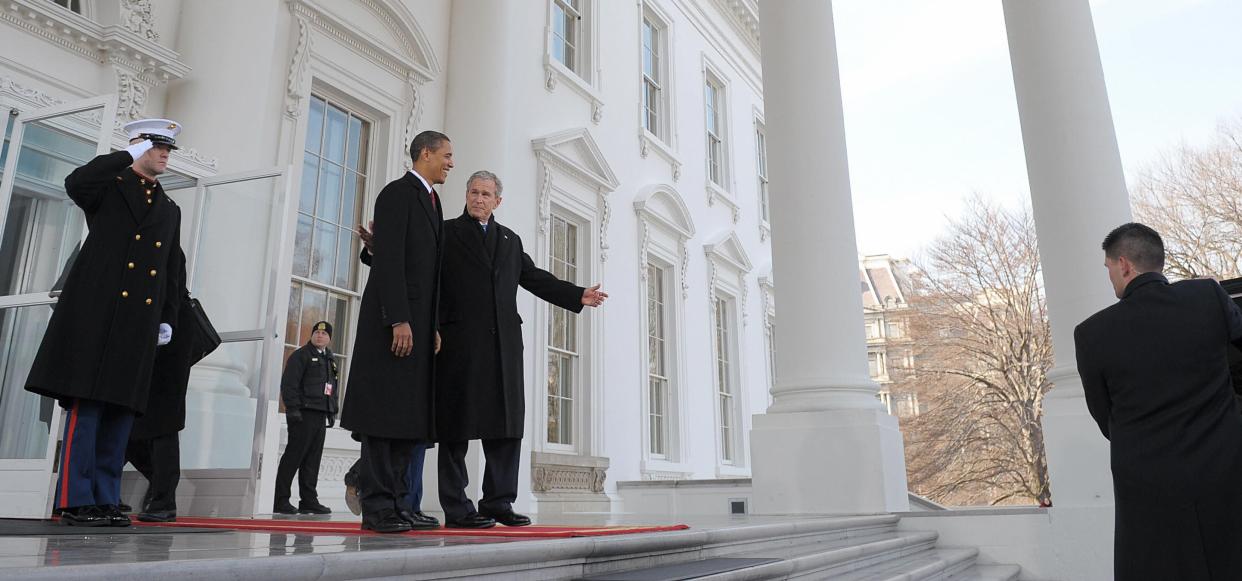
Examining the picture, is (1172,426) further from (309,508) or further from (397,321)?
(309,508)

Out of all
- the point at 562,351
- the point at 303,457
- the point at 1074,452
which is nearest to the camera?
the point at 1074,452

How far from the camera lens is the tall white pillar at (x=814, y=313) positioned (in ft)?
20.8

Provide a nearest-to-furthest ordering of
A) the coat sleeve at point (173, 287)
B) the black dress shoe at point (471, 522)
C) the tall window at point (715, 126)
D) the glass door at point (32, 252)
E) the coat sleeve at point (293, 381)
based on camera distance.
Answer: the black dress shoe at point (471, 522) < the coat sleeve at point (173, 287) < the glass door at point (32, 252) < the coat sleeve at point (293, 381) < the tall window at point (715, 126)

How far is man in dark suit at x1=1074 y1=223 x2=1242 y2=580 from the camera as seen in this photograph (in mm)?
2846

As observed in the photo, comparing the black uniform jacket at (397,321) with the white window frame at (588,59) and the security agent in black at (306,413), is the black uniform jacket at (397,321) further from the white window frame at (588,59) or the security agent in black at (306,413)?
the white window frame at (588,59)

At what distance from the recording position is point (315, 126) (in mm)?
8461

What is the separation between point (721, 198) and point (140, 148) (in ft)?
41.4

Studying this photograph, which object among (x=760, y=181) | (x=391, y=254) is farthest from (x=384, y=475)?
(x=760, y=181)

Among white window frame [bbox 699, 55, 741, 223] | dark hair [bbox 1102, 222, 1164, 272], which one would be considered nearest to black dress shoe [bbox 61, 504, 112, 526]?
dark hair [bbox 1102, 222, 1164, 272]

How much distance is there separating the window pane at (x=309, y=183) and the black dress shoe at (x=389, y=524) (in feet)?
17.7

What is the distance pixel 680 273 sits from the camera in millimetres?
14141

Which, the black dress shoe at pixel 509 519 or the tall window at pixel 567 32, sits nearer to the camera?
the black dress shoe at pixel 509 519

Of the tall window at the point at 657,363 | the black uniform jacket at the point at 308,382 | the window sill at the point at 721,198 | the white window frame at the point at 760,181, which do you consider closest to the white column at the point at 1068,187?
the black uniform jacket at the point at 308,382

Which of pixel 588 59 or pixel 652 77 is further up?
pixel 652 77
